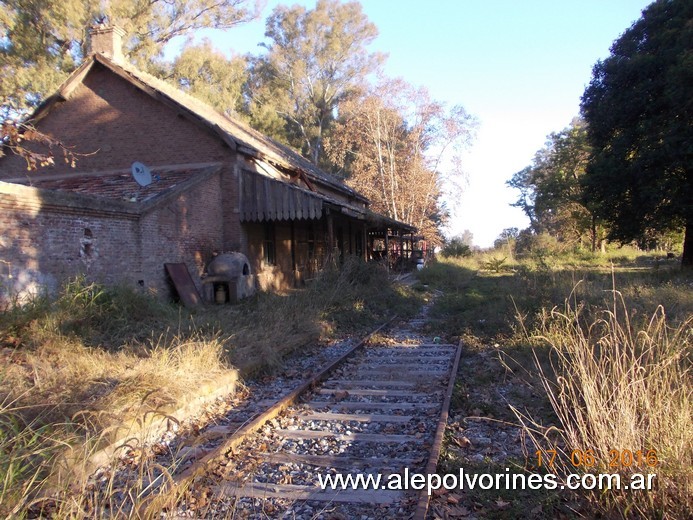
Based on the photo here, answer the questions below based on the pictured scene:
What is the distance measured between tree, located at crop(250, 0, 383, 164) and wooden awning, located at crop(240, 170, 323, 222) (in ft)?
94.5

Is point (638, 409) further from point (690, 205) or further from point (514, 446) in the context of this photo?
point (690, 205)

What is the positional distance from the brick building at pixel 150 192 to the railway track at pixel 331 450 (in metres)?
5.81

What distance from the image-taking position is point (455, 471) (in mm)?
3984

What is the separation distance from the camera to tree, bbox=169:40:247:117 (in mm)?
29000

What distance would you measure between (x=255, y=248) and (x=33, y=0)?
14.7 meters

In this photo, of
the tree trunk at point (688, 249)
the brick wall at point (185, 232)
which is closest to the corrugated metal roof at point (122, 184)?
the brick wall at point (185, 232)

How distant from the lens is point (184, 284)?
39.6 feet

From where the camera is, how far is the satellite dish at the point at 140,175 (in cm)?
1261

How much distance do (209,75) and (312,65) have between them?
45.4 feet

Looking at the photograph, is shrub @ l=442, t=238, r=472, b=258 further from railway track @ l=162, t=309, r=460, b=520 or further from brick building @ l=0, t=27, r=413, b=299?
railway track @ l=162, t=309, r=460, b=520

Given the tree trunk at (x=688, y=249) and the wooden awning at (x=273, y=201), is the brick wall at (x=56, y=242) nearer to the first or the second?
the wooden awning at (x=273, y=201)

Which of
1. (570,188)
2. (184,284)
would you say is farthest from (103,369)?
(570,188)

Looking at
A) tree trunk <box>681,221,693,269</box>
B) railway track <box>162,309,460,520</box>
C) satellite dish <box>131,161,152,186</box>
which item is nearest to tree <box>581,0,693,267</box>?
tree trunk <box>681,221,693,269</box>

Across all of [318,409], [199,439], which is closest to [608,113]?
[318,409]
